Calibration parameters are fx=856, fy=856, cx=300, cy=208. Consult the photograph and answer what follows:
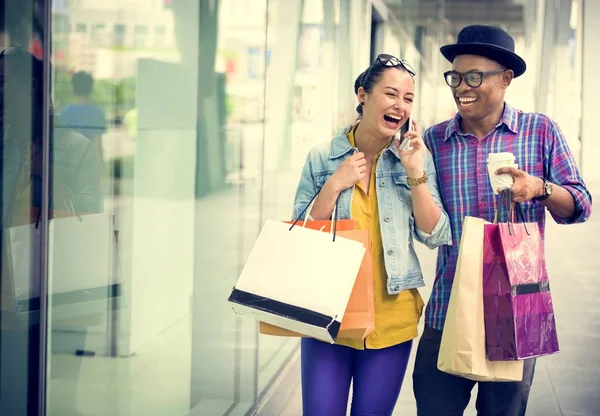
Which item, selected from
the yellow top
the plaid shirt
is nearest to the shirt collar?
the plaid shirt

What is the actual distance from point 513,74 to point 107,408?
5.95 feet

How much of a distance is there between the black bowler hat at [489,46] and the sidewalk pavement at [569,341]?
282 centimetres

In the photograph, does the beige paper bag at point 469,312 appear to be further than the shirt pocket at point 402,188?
No

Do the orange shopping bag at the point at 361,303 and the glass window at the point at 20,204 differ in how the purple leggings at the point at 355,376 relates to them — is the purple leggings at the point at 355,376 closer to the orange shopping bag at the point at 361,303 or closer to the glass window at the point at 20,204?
the orange shopping bag at the point at 361,303

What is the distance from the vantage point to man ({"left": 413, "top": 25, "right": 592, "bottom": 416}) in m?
2.78

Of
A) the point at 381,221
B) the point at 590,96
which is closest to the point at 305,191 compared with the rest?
the point at 381,221

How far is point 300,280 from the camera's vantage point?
249 centimetres

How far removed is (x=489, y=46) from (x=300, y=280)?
0.99 m

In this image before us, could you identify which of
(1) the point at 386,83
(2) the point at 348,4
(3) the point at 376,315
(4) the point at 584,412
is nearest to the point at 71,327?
(3) the point at 376,315

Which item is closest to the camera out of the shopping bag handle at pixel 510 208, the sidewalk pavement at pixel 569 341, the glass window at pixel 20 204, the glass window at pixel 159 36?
the glass window at pixel 20 204

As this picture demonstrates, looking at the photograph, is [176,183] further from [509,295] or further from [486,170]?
[509,295]

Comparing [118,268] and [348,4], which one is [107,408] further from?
[348,4]

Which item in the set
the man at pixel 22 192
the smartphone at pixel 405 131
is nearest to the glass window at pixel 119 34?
the man at pixel 22 192

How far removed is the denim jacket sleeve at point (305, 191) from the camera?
2812 millimetres
